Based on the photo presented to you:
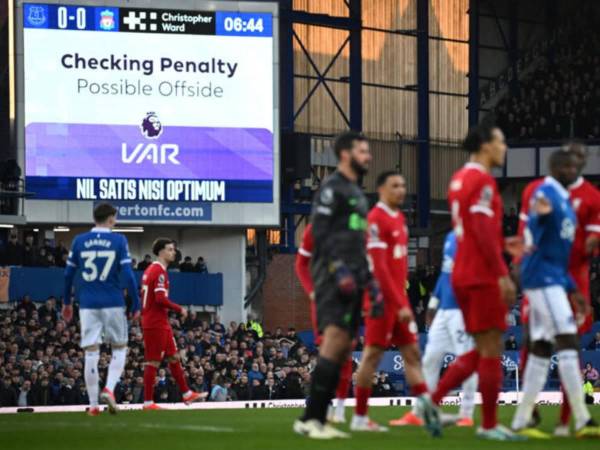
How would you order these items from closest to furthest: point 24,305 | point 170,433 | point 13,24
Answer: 1. point 170,433
2. point 24,305
3. point 13,24

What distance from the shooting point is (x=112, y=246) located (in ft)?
64.6

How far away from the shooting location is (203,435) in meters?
15.2

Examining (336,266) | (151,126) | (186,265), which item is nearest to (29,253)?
(151,126)

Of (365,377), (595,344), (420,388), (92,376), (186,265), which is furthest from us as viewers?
(186,265)

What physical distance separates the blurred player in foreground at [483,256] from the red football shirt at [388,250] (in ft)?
4.65

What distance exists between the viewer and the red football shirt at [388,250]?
14539mm

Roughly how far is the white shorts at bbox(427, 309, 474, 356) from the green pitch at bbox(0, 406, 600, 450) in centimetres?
110

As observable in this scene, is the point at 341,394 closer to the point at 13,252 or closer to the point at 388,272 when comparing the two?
the point at 388,272

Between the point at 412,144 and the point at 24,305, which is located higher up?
the point at 412,144

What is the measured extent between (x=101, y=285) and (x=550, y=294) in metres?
7.68

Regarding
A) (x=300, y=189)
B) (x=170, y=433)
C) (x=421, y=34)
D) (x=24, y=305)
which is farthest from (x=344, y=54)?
(x=170, y=433)

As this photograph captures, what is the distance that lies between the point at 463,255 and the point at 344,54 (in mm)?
40708

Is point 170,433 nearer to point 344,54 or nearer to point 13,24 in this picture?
point 13,24

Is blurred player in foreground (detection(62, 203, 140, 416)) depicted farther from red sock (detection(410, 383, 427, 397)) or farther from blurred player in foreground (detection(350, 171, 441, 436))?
red sock (detection(410, 383, 427, 397))
